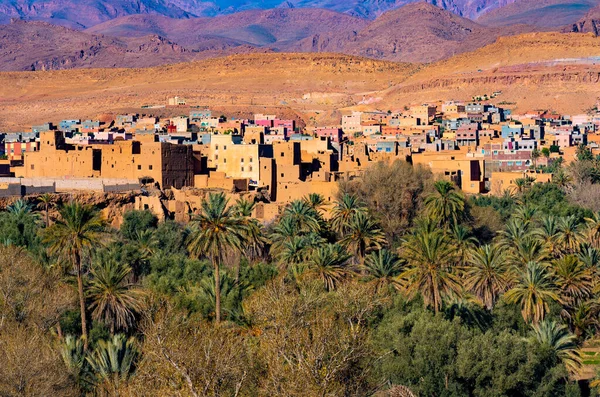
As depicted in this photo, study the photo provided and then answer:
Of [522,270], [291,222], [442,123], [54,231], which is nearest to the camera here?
[54,231]

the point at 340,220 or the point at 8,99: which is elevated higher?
the point at 8,99

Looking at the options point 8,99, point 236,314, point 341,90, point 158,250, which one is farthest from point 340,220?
point 8,99

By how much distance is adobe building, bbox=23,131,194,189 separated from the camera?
2203 inches

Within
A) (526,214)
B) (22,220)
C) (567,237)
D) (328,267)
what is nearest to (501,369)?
(328,267)

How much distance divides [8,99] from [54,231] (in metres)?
153

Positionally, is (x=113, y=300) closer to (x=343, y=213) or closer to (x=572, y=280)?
(x=572, y=280)

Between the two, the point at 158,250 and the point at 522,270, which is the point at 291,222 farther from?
the point at 522,270

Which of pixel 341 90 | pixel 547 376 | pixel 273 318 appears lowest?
pixel 547 376

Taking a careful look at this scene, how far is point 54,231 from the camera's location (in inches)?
1195

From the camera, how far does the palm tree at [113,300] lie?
3014cm

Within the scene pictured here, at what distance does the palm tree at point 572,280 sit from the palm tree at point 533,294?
81.6 inches

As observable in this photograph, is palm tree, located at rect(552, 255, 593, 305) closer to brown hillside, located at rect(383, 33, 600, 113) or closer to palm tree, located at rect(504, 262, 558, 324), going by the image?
palm tree, located at rect(504, 262, 558, 324)

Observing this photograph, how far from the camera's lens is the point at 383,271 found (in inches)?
1358

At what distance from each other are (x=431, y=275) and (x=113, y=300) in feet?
28.8
